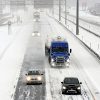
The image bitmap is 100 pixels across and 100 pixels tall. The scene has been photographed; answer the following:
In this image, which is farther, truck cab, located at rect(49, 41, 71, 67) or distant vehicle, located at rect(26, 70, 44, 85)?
truck cab, located at rect(49, 41, 71, 67)

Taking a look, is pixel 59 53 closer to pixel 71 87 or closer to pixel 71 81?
pixel 71 81

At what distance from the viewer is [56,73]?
37125 millimetres

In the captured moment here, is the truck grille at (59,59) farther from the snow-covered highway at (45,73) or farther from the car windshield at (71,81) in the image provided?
the car windshield at (71,81)

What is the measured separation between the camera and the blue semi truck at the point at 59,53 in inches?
1513

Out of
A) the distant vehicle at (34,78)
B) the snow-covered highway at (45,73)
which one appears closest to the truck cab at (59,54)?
the snow-covered highway at (45,73)

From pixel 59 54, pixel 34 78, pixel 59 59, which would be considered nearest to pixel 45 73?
pixel 59 59

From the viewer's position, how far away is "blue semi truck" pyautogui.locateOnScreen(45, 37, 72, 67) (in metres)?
38.4

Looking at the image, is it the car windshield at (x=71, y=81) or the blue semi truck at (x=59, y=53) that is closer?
the car windshield at (x=71, y=81)

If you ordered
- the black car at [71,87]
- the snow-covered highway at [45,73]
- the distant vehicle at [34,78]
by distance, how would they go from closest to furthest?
1. the black car at [71,87]
2. the snow-covered highway at [45,73]
3. the distant vehicle at [34,78]

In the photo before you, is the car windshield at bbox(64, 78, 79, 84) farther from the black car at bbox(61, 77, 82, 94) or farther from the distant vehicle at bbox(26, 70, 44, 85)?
the distant vehicle at bbox(26, 70, 44, 85)

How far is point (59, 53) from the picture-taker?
39406 mm

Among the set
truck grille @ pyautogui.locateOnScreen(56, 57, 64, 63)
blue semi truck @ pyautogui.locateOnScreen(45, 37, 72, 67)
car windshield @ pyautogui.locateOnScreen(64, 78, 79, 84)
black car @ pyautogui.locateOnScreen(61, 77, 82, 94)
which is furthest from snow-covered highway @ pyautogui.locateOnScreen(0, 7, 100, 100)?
car windshield @ pyautogui.locateOnScreen(64, 78, 79, 84)

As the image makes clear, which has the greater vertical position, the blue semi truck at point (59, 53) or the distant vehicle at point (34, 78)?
the blue semi truck at point (59, 53)

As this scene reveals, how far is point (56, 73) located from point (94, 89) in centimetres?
696
